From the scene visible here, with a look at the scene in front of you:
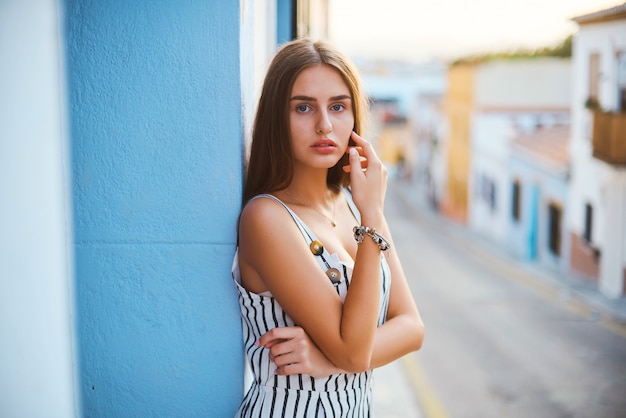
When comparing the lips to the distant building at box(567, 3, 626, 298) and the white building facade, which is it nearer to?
the distant building at box(567, 3, 626, 298)

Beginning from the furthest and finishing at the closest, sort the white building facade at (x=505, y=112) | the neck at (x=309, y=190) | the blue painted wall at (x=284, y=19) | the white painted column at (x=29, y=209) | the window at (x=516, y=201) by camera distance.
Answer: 1. the white building facade at (x=505, y=112)
2. the window at (x=516, y=201)
3. the blue painted wall at (x=284, y=19)
4. the neck at (x=309, y=190)
5. the white painted column at (x=29, y=209)

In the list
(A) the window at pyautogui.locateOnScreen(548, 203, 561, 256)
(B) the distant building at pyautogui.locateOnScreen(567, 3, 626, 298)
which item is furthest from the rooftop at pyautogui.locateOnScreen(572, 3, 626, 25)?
(A) the window at pyautogui.locateOnScreen(548, 203, 561, 256)

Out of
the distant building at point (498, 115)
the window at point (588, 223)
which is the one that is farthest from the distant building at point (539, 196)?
the window at point (588, 223)

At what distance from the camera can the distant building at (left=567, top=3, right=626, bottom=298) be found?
14023 millimetres

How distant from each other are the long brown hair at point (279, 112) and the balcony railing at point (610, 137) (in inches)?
528

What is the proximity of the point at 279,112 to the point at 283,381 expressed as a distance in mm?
649

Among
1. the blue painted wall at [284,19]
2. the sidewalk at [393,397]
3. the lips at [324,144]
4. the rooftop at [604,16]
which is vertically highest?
the rooftop at [604,16]

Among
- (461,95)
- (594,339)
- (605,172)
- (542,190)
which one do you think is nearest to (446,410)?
(594,339)

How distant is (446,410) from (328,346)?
6.45 m

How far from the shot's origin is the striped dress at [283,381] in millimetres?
1635

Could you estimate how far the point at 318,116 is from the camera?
169cm

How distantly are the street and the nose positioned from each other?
6.03 m

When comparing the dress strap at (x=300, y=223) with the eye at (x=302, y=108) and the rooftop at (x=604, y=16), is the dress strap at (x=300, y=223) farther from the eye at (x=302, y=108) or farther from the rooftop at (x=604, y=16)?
the rooftop at (x=604, y=16)

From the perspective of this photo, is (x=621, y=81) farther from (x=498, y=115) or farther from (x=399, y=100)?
(x=399, y=100)
